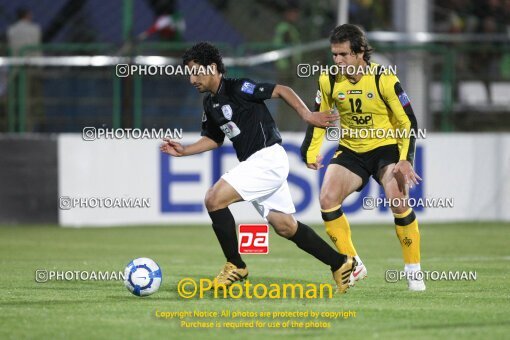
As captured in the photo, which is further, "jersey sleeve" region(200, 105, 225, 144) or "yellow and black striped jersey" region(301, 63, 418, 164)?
"jersey sleeve" region(200, 105, 225, 144)

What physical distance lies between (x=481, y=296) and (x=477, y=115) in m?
10.5


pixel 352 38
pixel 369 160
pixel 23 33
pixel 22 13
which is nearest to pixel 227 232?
pixel 369 160

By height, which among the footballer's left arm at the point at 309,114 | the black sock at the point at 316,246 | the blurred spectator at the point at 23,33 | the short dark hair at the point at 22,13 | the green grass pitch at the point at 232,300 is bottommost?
the green grass pitch at the point at 232,300

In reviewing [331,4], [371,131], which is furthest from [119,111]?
[371,131]

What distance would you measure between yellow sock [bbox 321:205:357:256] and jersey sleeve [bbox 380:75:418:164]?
0.79 metres

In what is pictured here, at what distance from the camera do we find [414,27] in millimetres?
18969

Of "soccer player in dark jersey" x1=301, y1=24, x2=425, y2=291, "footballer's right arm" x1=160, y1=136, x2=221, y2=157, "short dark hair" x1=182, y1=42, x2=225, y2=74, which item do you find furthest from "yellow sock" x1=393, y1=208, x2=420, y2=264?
"short dark hair" x1=182, y1=42, x2=225, y2=74

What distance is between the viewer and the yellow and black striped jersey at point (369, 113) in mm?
8977

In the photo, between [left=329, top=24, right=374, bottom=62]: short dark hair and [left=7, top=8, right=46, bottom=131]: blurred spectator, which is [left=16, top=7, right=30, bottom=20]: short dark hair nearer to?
[left=7, top=8, right=46, bottom=131]: blurred spectator

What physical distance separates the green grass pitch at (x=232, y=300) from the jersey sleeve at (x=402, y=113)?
3.70 ft

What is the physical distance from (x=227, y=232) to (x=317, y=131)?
1221 mm

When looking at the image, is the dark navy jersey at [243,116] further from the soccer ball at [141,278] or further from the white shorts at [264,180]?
the soccer ball at [141,278]

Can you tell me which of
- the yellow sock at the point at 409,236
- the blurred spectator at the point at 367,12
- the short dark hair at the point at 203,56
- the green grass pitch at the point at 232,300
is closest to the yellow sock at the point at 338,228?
the green grass pitch at the point at 232,300

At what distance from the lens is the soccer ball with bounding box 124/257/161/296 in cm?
852
